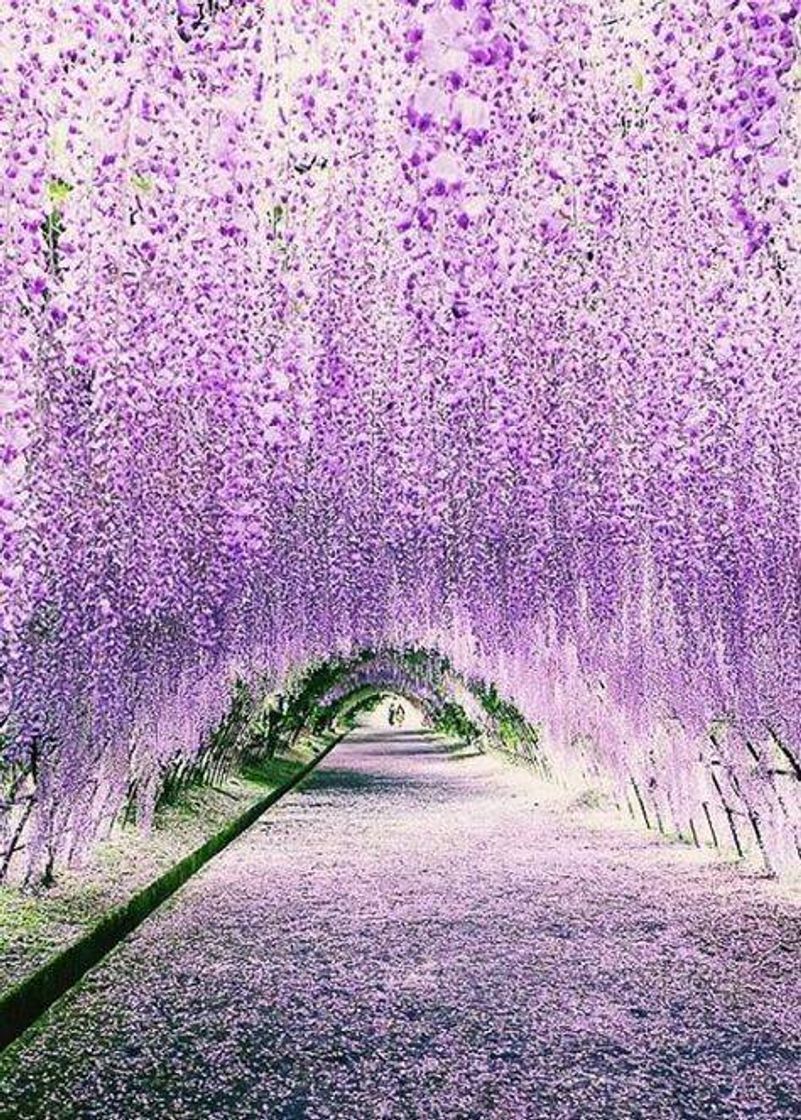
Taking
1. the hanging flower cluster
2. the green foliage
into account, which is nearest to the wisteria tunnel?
the hanging flower cluster

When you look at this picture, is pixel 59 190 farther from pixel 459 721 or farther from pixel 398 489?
pixel 459 721

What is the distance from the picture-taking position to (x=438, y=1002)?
5848mm

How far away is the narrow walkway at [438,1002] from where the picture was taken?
14.7 ft

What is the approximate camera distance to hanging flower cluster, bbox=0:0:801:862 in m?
3.54

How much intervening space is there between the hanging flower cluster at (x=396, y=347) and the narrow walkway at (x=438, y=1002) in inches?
50.9

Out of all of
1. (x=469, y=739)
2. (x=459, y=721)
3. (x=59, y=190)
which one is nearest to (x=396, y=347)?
(x=59, y=190)

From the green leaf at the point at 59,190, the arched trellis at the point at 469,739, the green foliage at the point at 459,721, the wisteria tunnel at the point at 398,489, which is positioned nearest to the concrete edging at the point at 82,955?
the wisteria tunnel at the point at 398,489

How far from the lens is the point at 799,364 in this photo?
6.50 metres

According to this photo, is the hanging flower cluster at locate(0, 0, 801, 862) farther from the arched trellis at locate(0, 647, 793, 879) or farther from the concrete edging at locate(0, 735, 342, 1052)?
the concrete edging at locate(0, 735, 342, 1052)

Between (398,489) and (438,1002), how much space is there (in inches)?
133

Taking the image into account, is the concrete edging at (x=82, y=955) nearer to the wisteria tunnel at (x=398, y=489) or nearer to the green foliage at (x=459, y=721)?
the wisteria tunnel at (x=398, y=489)

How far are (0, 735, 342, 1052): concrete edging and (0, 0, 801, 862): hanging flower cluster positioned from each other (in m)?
0.67

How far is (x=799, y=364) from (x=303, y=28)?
11.0ft

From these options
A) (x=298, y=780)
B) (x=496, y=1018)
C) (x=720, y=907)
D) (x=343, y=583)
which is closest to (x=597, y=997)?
(x=496, y=1018)
